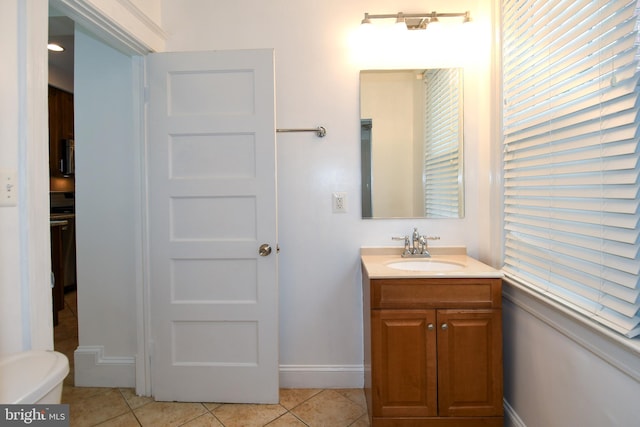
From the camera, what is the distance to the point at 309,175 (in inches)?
77.4

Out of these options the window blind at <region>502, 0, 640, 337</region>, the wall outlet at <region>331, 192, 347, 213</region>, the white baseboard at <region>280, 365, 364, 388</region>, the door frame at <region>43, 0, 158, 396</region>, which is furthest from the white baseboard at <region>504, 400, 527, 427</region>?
the door frame at <region>43, 0, 158, 396</region>

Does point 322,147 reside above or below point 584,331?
above

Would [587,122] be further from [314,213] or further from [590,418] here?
[314,213]

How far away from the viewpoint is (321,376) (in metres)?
1.97

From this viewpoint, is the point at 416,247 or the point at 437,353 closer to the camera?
the point at 437,353

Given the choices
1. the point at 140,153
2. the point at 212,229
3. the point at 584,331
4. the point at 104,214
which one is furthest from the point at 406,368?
the point at 104,214

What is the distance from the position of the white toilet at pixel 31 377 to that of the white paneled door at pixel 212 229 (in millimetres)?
869

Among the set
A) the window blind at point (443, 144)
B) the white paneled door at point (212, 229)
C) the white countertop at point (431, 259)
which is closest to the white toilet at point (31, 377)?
the white paneled door at point (212, 229)

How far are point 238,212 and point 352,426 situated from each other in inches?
50.5

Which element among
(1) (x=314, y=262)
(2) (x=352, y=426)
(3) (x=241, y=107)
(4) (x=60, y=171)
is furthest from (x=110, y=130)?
(4) (x=60, y=171)

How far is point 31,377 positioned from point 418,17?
2.27 metres

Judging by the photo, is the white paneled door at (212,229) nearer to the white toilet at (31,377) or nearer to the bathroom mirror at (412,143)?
the bathroom mirror at (412,143)

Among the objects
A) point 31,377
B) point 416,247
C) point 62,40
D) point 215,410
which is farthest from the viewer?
point 62,40

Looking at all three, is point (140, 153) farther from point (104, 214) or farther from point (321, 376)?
point (321, 376)
